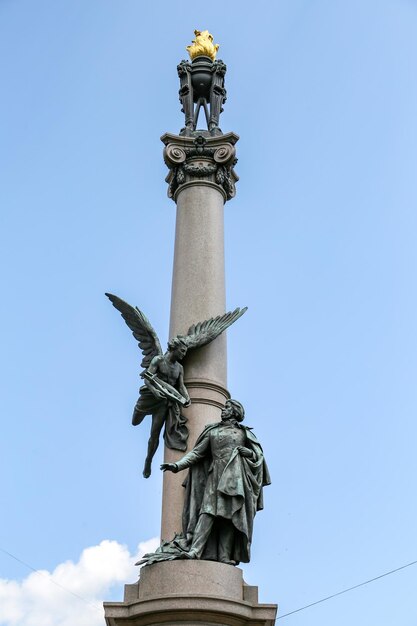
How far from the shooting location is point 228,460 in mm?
11961

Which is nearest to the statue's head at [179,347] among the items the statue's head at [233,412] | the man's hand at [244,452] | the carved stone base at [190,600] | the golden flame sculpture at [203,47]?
the statue's head at [233,412]

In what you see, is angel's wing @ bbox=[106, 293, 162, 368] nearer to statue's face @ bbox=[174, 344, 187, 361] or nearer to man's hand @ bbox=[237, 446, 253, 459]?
statue's face @ bbox=[174, 344, 187, 361]

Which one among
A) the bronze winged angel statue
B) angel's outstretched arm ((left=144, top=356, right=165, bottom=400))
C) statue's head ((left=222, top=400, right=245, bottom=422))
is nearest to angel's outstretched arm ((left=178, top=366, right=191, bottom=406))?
the bronze winged angel statue

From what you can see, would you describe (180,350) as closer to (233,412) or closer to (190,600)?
(233,412)

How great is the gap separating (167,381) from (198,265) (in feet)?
7.67

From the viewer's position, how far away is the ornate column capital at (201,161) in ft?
53.2

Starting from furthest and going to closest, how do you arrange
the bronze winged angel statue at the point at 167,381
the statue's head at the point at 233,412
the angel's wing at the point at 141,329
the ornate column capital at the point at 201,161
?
the ornate column capital at the point at 201,161 → the angel's wing at the point at 141,329 → the bronze winged angel statue at the point at 167,381 → the statue's head at the point at 233,412

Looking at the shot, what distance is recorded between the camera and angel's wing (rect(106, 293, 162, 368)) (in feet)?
46.8

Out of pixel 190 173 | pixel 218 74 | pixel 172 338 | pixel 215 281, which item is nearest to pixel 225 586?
pixel 172 338

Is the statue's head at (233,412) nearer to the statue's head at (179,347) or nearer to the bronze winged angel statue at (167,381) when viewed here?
the bronze winged angel statue at (167,381)

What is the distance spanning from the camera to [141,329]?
572 inches

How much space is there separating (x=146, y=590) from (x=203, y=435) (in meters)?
2.18

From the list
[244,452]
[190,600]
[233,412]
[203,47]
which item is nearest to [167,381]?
[233,412]

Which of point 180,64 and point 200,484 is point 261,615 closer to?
point 200,484
